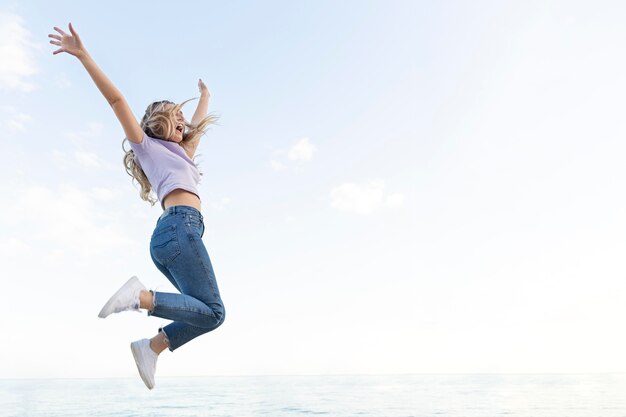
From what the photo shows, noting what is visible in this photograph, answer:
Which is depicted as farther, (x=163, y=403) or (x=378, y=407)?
(x=163, y=403)

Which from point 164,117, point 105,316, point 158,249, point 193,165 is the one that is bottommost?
point 105,316

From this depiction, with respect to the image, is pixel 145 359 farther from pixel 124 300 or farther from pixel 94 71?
pixel 94 71

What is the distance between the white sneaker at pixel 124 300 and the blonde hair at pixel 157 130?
865mm

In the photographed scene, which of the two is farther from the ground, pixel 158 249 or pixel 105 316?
pixel 158 249

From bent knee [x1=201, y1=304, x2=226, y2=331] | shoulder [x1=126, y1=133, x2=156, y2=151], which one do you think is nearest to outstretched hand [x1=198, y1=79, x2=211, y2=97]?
shoulder [x1=126, y1=133, x2=156, y2=151]

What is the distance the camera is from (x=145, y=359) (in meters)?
3.64

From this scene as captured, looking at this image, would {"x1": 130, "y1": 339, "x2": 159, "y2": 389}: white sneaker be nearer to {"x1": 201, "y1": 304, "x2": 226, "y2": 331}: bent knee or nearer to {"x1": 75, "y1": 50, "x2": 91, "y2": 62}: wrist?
{"x1": 201, "y1": 304, "x2": 226, "y2": 331}: bent knee

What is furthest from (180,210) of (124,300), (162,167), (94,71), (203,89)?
(203,89)

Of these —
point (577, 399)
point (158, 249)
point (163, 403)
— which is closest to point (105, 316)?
point (158, 249)

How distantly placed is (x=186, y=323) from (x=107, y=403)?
47.9 ft

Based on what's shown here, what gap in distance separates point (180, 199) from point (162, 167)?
236 millimetres

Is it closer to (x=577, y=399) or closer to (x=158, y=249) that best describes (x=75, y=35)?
(x=158, y=249)

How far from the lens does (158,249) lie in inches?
138

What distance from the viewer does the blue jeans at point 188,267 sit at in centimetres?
335
